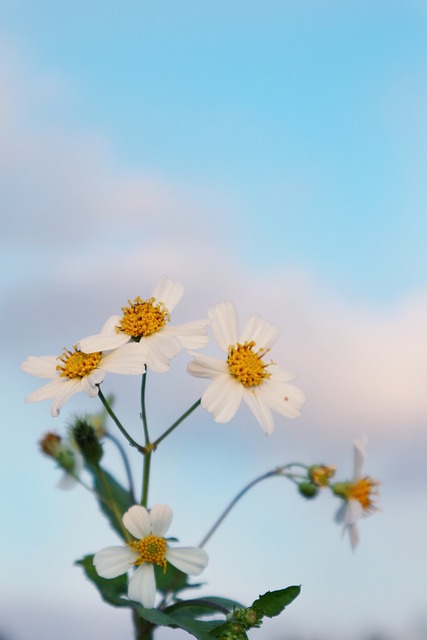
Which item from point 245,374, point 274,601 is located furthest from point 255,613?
point 245,374

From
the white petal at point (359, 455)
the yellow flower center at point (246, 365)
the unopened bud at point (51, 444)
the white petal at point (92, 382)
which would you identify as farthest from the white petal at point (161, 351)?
the unopened bud at point (51, 444)

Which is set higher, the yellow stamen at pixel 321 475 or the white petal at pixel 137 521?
the yellow stamen at pixel 321 475

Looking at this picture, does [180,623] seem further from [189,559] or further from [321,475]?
[321,475]

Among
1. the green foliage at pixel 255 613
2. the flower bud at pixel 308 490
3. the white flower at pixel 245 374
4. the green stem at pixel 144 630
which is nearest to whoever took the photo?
the green foliage at pixel 255 613

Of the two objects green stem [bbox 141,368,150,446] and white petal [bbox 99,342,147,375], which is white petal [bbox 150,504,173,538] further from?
white petal [bbox 99,342,147,375]

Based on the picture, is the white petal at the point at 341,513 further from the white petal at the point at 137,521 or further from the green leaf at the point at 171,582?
the white petal at the point at 137,521

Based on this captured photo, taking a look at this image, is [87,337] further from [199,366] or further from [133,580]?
[133,580]
